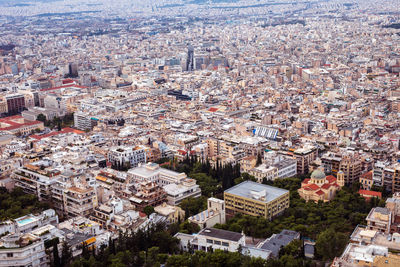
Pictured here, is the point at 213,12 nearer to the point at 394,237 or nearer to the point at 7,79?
the point at 7,79

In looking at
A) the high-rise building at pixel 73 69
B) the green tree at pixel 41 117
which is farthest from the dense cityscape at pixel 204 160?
the green tree at pixel 41 117

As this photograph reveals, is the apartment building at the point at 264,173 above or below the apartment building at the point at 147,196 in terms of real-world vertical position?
below

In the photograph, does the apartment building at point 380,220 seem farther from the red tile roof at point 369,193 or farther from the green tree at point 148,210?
the green tree at point 148,210

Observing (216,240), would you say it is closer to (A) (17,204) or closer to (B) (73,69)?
(A) (17,204)

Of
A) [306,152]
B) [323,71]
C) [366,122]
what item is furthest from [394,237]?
[323,71]

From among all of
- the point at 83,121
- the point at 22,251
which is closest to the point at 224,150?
the point at 83,121

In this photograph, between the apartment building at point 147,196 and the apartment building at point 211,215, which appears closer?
the apartment building at point 211,215

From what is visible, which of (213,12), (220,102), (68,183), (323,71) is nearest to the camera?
Answer: (68,183)
